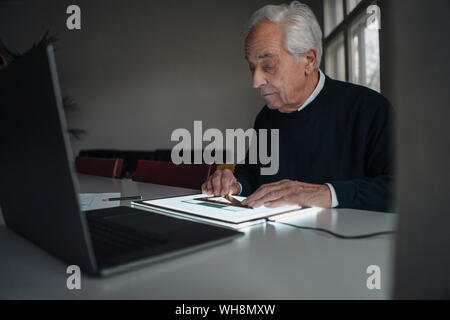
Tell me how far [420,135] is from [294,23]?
3.85 feet

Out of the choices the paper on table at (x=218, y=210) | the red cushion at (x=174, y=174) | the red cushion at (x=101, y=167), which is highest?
the red cushion at (x=101, y=167)

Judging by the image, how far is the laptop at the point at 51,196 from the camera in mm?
343

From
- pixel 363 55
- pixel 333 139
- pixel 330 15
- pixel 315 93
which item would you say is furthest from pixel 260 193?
pixel 330 15

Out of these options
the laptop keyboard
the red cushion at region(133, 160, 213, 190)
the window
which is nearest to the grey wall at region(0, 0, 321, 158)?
the window

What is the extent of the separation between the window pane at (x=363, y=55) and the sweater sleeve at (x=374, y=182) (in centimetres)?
226

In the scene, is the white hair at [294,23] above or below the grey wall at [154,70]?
below

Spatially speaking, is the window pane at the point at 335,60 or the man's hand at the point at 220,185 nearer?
the man's hand at the point at 220,185

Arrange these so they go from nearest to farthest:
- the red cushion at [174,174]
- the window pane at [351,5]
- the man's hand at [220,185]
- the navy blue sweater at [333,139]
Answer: the man's hand at [220,185], the navy blue sweater at [333,139], the red cushion at [174,174], the window pane at [351,5]

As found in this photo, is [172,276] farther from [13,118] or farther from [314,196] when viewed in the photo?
[314,196]

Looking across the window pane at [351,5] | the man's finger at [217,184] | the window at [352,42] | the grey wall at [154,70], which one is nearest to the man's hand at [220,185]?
the man's finger at [217,184]

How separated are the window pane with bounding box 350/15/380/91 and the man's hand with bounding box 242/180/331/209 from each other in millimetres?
2740

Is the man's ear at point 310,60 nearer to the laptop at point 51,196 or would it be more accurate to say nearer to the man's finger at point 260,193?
the man's finger at point 260,193

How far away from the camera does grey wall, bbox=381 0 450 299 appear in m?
0.18

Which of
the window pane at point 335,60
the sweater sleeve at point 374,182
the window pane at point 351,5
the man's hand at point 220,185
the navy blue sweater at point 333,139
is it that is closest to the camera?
the sweater sleeve at point 374,182
